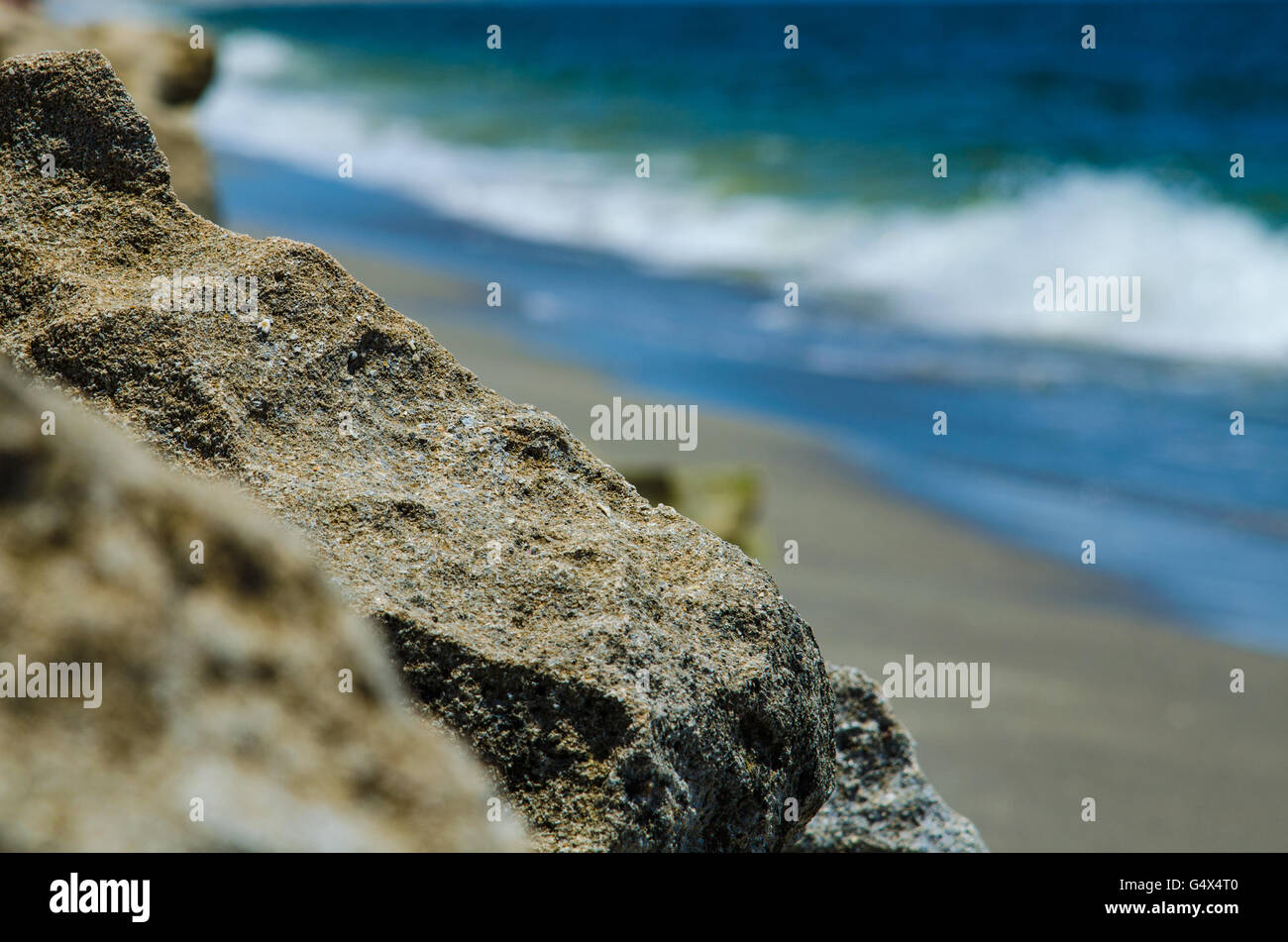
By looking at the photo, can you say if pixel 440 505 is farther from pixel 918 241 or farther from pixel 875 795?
pixel 918 241

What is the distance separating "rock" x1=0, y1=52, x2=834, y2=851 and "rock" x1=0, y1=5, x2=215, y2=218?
4.20 meters

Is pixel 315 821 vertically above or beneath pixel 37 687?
beneath

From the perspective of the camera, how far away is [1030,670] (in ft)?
17.4

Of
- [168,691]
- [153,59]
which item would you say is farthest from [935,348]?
[168,691]

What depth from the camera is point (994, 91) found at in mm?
23078

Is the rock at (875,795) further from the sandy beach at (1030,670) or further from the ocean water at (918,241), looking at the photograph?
the ocean water at (918,241)

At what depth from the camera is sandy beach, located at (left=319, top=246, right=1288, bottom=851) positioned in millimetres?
4309

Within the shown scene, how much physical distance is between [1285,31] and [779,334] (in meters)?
28.3

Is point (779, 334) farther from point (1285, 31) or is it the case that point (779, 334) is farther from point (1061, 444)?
point (1285, 31)

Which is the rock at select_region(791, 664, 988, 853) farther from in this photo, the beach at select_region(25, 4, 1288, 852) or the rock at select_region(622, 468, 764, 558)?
the rock at select_region(622, 468, 764, 558)

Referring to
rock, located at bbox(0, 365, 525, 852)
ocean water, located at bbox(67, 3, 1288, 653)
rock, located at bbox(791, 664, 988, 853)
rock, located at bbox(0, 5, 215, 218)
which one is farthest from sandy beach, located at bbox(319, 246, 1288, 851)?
rock, located at bbox(0, 365, 525, 852)

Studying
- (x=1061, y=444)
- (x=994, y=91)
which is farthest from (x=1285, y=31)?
(x=1061, y=444)

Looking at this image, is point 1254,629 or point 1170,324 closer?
point 1254,629

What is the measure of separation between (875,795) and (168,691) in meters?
1.85
